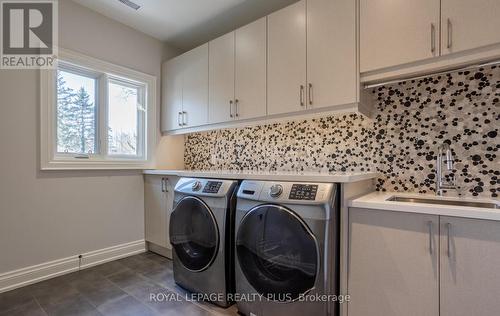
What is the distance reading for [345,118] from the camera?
81.0 inches

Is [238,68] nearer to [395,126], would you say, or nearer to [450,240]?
[395,126]

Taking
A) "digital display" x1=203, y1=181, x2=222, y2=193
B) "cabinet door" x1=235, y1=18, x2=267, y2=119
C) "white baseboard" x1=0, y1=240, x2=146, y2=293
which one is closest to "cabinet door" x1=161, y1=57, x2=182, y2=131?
"cabinet door" x1=235, y1=18, x2=267, y2=119

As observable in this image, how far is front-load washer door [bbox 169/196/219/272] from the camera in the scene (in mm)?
1774

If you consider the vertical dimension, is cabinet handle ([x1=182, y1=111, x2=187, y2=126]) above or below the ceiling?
below

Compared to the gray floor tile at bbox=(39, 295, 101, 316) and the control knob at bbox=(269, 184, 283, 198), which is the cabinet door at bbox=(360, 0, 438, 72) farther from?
the gray floor tile at bbox=(39, 295, 101, 316)

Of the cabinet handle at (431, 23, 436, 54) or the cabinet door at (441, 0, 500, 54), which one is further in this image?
the cabinet handle at (431, 23, 436, 54)

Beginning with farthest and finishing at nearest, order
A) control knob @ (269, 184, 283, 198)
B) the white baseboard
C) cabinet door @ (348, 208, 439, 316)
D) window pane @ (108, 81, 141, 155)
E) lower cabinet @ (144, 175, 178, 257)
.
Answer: window pane @ (108, 81, 141, 155)
lower cabinet @ (144, 175, 178, 257)
the white baseboard
control knob @ (269, 184, 283, 198)
cabinet door @ (348, 208, 439, 316)

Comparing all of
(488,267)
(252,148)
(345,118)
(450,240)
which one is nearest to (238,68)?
(252,148)

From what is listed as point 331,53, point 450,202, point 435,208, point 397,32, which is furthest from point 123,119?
point 450,202

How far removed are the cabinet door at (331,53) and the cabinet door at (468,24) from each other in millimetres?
485

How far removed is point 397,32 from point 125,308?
8.36ft

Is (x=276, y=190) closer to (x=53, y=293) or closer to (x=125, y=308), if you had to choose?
(x=125, y=308)

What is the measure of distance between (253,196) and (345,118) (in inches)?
42.5

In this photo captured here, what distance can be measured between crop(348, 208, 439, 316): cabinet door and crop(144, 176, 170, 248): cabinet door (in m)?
1.87
